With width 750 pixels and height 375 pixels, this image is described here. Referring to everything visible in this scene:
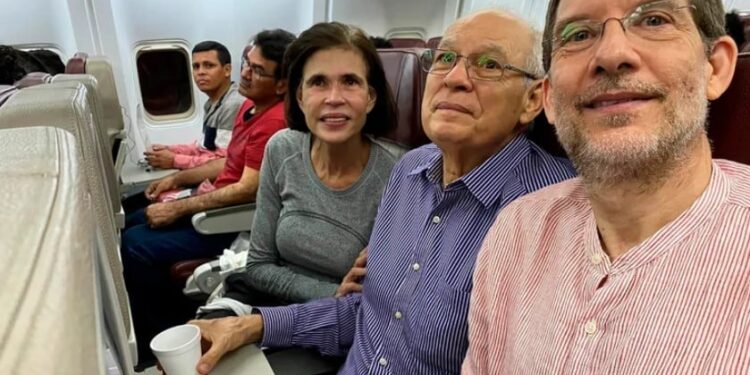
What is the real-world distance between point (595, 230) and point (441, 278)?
314 mm

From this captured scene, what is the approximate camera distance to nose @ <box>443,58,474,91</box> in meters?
0.99

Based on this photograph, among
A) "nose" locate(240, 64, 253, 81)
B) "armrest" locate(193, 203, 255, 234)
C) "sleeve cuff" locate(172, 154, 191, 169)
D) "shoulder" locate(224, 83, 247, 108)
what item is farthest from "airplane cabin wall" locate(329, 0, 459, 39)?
"armrest" locate(193, 203, 255, 234)

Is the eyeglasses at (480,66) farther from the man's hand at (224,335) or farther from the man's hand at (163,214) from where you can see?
the man's hand at (163,214)

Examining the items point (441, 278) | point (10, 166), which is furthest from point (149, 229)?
point (10, 166)

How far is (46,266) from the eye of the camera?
311mm

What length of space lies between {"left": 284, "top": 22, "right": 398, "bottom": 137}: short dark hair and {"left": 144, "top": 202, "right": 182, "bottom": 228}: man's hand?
96 cm

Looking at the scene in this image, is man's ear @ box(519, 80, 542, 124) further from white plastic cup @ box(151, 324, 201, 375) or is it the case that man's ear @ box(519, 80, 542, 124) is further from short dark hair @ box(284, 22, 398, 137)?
white plastic cup @ box(151, 324, 201, 375)

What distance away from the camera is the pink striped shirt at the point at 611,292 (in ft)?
1.72

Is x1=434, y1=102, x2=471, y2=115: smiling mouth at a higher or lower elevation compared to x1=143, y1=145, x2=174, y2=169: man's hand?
higher

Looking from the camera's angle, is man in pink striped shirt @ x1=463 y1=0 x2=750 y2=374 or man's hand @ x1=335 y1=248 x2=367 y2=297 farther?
man's hand @ x1=335 y1=248 x2=367 y2=297

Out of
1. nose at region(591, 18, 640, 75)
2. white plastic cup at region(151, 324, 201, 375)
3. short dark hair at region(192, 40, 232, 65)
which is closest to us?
nose at region(591, 18, 640, 75)

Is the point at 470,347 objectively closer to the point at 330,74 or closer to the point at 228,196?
the point at 330,74

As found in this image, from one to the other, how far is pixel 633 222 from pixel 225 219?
5.19ft

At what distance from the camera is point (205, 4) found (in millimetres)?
4562
